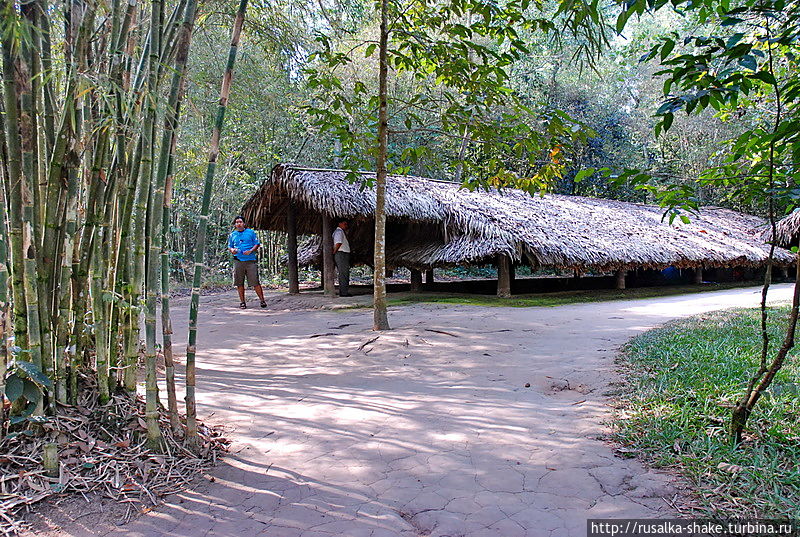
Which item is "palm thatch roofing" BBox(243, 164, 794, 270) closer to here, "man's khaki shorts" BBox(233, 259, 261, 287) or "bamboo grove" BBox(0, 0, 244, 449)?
"man's khaki shorts" BBox(233, 259, 261, 287)

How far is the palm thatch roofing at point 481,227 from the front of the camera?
8406 millimetres

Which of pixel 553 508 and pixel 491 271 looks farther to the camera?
pixel 491 271

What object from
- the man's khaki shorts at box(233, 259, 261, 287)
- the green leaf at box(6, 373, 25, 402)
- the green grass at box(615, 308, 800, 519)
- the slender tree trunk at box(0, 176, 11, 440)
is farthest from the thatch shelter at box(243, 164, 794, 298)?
the green leaf at box(6, 373, 25, 402)

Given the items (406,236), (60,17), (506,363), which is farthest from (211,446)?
(406,236)

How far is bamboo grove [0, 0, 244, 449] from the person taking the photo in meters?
1.76

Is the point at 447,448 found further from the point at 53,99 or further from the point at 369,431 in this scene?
the point at 53,99

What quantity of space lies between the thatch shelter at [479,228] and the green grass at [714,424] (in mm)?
4886

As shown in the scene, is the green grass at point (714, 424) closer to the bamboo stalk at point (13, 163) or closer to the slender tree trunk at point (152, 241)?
the slender tree trunk at point (152, 241)

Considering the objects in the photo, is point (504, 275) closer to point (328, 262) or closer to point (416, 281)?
point (416, 281)

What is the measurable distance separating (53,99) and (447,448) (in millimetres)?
2065

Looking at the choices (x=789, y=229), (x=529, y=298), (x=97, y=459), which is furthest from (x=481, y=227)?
(x=789, y=229)

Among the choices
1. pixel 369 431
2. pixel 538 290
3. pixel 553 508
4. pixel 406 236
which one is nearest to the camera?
pixel 553 508

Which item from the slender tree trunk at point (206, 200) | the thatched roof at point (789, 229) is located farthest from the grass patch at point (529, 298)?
the slender tree trunk at point (206, 200)

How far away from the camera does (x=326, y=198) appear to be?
815 cm
